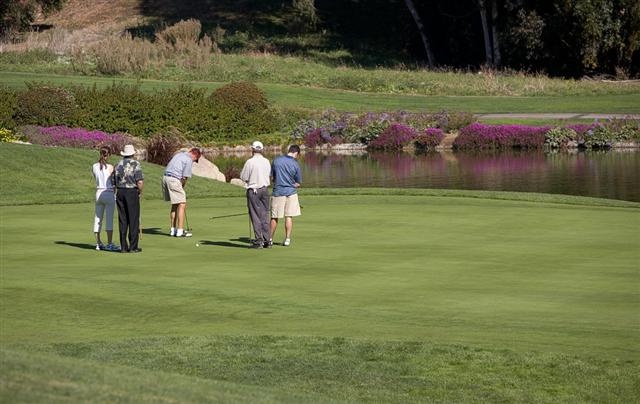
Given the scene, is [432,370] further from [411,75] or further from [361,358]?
[411,75]

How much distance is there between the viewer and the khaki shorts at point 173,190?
24.4m

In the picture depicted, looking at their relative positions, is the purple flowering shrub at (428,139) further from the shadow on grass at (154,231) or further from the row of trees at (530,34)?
the shadow on grass at (154,231)

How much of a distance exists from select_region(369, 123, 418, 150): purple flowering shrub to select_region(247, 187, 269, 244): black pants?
36.1 meters

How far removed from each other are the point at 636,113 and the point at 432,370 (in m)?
49.1

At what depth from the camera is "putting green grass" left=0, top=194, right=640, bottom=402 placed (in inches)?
503

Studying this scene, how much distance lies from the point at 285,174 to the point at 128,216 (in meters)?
2.86

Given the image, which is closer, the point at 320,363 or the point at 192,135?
the point at 320,363

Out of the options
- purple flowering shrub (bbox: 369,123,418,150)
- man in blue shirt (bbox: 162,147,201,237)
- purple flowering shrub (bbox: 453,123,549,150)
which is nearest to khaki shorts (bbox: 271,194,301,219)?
man in blue shirt (bbox: 162,147,201,237)

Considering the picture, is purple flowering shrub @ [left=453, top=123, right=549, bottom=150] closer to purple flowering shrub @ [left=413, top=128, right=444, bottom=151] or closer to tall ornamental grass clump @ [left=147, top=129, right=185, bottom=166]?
purple flowering shrub @ [left=413, top=128, right=444, bottom=151]

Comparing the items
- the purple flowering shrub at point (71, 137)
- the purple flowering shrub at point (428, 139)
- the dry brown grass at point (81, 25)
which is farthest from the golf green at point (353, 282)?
the dry brown grass at point (81, 25)

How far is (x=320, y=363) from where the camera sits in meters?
13.7

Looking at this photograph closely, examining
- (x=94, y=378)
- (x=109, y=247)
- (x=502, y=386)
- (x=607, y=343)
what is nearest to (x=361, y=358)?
(x=502, y=386)

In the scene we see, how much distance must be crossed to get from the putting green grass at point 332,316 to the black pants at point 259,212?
0.58m

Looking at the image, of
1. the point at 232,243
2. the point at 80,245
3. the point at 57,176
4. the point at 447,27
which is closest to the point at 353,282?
the point at 232,243
